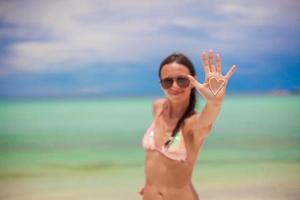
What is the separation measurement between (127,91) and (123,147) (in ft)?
1.61

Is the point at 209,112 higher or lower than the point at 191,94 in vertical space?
lower

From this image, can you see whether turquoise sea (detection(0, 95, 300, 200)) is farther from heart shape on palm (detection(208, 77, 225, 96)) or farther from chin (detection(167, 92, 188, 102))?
heart shape on palm (detection(208, 77, 225, 96))

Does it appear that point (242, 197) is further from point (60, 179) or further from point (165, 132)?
point (165, 132)

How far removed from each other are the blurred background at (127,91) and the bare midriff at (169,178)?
1631 mm

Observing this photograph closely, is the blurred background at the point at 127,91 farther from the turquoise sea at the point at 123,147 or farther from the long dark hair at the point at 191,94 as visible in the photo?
the long dark hair at the point at 191,94

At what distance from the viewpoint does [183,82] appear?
89.4 inches

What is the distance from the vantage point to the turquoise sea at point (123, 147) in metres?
3.92

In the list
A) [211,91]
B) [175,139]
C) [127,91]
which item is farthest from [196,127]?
[127,91]

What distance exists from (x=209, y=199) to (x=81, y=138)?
1.19 meters

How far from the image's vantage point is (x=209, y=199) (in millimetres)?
3848

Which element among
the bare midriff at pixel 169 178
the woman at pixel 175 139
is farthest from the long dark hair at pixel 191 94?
the bare midriff at pixel 169 178

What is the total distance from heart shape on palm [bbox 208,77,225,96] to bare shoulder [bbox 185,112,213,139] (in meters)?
0.19

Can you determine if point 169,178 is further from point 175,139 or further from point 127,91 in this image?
point 127,91

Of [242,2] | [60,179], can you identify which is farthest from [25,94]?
[242,2]
